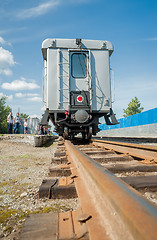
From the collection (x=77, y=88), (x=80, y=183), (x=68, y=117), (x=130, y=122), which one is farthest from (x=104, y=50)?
(x=130, y=122)

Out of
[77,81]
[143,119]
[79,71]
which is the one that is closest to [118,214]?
[77,81]

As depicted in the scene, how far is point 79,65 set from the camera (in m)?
6.82

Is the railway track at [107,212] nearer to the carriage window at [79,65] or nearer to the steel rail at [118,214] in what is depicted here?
the steel rail at [118,214]

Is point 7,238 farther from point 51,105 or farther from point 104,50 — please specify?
point 104,50

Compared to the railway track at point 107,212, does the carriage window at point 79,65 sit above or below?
above

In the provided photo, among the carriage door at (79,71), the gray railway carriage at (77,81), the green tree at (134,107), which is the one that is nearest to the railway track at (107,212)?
the gray railway carriage at (77,81)

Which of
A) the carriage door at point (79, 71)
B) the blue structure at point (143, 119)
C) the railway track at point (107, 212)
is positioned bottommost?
the railway track at point (107, 212)

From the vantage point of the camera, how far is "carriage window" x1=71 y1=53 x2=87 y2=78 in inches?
266

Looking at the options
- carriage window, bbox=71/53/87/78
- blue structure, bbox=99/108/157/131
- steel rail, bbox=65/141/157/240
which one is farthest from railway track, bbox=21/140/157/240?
blue structure, bbox=99/108/157/131

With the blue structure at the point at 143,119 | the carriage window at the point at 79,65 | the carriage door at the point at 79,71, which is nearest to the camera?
the carriage door at the point at 79,71

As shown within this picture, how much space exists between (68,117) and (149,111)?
9.85 m

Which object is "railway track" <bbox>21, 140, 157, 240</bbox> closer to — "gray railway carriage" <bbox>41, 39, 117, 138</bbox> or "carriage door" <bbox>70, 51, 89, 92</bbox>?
"gray railway carriage" <bbox>41, 39, 117, 138</bbox>

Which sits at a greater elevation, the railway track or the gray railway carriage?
the gray railway carriage

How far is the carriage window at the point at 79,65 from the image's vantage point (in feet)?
22.1
